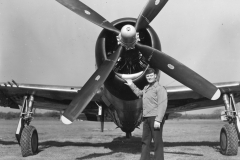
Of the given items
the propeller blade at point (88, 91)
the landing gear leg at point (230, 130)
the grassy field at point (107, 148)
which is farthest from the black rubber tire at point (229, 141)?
the propeller blade at point (88, 91)

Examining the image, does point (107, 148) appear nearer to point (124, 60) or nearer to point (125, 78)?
point (125, 78)

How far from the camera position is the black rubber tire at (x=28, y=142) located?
796 cm

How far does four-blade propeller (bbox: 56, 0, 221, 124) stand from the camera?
18.9 feet

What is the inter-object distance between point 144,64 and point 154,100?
173 centimetres

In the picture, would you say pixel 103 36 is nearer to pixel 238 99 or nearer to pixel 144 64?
pixel 144 64

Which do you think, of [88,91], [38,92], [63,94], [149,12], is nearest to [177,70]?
[149,12]

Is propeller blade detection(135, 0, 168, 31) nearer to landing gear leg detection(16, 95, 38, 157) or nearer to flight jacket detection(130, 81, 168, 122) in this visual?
flight jacket detection(130, 81, 168, 122)

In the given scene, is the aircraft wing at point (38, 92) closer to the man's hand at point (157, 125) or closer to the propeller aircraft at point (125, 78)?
the propeller aircraft at point (125, 78)

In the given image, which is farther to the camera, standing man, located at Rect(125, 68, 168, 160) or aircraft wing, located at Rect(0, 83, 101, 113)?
aircraft wing, located at Rect(0, 83, 101, 113)

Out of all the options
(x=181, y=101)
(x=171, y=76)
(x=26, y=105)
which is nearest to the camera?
(x=171, y=76)

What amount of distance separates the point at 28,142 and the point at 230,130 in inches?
251

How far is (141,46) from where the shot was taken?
20.6 ft

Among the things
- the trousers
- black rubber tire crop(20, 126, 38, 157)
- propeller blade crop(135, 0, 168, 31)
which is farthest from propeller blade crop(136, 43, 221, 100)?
black rubber tire crop(20, 126, 38, 157)

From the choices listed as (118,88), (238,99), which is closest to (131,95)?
(118,88)
